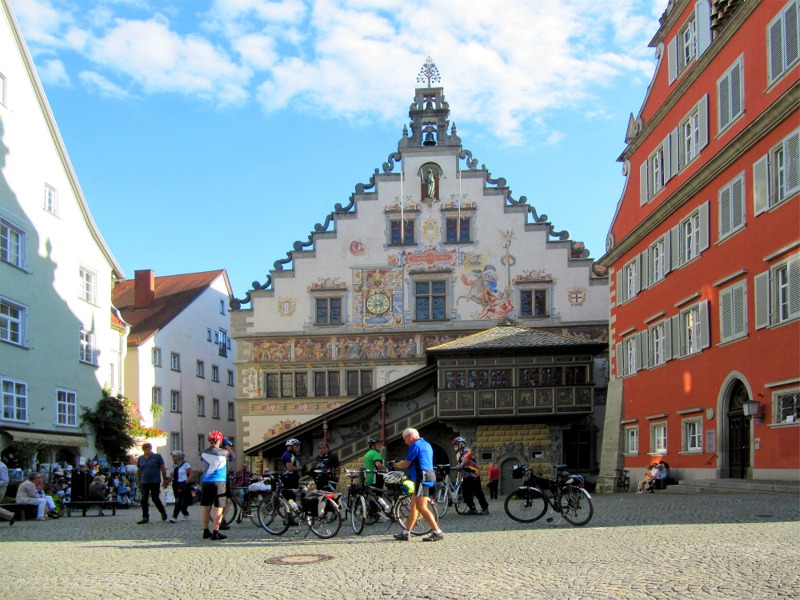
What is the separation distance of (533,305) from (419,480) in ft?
94.2

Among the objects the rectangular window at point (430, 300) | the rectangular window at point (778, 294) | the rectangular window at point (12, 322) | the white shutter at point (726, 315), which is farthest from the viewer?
the rectangular window at point (430, 300)

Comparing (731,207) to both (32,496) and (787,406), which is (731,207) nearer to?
(787,406)

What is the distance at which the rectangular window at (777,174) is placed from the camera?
1956 cm

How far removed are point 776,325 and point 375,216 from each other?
23.9m

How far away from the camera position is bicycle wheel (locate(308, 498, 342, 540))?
14.1 m

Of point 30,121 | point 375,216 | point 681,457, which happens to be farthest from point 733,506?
point 375,216

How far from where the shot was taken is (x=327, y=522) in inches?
563

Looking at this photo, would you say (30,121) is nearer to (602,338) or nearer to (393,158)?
(393,158)

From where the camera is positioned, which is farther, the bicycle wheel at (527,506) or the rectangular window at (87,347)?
the rectangular window at (87,347)

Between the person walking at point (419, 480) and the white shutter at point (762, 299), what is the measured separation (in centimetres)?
1017

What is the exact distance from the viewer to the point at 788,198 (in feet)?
64.7

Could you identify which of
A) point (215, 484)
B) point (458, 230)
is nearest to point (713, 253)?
point (215, 484)

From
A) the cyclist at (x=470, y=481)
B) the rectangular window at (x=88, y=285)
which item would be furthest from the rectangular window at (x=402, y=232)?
the cyclist at (x=470, y=481)

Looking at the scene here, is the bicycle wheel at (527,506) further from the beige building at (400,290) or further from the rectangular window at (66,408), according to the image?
the beige building at (400,290)
